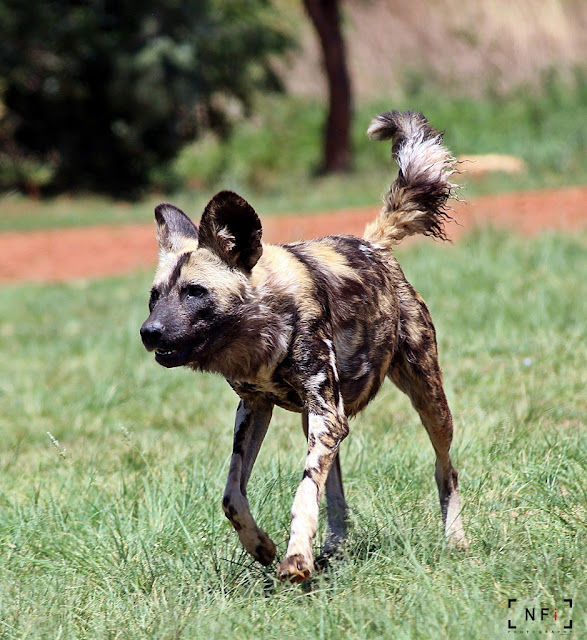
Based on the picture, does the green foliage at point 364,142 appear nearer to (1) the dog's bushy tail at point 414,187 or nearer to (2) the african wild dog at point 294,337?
(1) the dog's bushy tail at point 414,187

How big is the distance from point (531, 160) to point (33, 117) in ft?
29.4

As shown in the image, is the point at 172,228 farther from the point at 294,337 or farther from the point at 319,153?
the point at 319,153

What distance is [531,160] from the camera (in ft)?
47.1

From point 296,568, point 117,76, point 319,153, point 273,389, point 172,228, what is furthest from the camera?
point 319,153

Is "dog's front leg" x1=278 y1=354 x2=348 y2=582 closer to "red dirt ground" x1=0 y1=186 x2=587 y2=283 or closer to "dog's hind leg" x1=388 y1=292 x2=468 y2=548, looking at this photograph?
"dog's hind leg" x1=388 y1=292 x2=468 y2=548

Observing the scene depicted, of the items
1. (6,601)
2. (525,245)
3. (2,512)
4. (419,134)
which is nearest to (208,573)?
(6,601)

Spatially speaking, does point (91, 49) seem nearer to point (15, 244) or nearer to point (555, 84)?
point (15, 244)

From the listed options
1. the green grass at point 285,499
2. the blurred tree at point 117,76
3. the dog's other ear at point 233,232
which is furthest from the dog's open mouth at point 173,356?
the blurred tree at point 117,76

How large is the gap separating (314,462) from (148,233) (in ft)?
32.5

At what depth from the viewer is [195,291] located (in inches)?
126

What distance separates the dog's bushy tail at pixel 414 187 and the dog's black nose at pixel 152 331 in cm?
121

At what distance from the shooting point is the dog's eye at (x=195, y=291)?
320 centimetres

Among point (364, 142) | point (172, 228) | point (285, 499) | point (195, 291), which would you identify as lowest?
point (285, 499)

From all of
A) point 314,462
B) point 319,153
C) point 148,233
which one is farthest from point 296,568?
point 319,153
